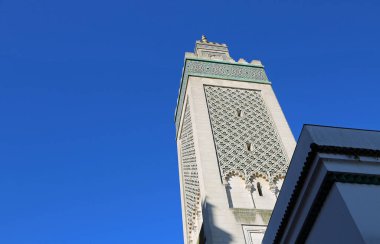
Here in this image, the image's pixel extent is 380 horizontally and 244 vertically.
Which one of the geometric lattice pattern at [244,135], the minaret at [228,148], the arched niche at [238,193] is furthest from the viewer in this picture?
the geometric lattice pattern at [244,135]

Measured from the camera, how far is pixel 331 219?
12.6ft

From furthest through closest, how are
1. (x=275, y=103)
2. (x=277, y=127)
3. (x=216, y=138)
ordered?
(x=275, y=103)
(x=277, y=127)
(x=216, y=138)

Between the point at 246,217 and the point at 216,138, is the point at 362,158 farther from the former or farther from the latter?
the point at 216,138

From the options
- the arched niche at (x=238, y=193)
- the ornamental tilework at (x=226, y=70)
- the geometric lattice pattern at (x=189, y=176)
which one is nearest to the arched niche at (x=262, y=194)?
the arched niche at (x=238, y=193)

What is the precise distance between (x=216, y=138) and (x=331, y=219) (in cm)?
540

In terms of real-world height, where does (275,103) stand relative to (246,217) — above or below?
above

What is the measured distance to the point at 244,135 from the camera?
372 inches

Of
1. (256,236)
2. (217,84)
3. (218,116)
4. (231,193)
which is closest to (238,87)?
(217,84)

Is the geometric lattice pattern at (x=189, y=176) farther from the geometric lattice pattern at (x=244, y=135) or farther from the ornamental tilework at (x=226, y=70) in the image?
the ornamental tilework at (x=226, y=70)

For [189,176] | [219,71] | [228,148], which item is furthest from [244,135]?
[219,71]

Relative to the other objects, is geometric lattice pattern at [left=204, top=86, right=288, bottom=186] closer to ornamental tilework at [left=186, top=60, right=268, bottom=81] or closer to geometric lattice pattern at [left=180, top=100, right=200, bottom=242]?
ornamental tilework at [left=186, top=60, right=268, bottom=81]

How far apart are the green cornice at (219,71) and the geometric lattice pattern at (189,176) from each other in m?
0.79

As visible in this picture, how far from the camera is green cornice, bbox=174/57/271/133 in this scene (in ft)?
36.3

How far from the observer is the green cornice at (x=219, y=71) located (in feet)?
36.3
